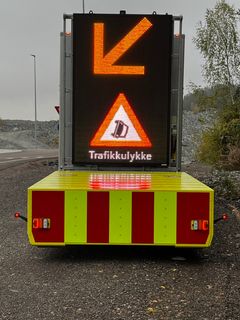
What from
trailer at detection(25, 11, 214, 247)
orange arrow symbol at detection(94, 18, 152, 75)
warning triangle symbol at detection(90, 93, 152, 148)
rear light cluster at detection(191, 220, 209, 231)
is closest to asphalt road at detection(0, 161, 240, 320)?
rear light cluster at detection(191, 220, 209, 231)

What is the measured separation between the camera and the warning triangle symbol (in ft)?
26.1

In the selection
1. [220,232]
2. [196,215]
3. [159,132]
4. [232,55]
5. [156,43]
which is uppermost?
[232,55]

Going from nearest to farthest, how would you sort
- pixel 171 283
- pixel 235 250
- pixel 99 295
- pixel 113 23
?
pixel 99 295 → pixel 171 283 → pixel 235 250 → pixel 113 23

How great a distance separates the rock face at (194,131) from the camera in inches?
925

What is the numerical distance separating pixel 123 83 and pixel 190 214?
9.41ft

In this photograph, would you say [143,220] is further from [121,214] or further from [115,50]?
[115,50]

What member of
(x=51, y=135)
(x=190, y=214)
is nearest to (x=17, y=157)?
(x=190, y=214)

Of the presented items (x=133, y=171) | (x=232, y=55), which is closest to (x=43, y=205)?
(x=133, y=171)

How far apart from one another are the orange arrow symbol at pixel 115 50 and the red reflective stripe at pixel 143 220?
2698mm

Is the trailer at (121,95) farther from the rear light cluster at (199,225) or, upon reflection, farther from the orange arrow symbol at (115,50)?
the rear light cluster at (199,225)

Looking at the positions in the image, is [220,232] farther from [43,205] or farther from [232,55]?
[232,55]

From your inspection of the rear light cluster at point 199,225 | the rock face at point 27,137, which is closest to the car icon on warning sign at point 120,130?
the rear light cluster at point 199,225

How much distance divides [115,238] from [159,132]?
2.58m

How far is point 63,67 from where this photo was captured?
800 centimetres
